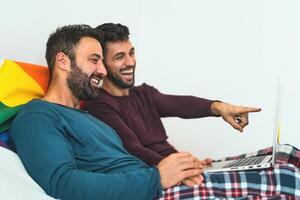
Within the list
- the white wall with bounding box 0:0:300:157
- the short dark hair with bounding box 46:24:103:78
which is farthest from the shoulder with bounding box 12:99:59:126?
the white wall with bounding box 0:0:300:157

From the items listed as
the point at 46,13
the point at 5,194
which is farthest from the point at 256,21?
the point at 5,194

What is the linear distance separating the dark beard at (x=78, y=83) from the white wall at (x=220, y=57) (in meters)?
0.74

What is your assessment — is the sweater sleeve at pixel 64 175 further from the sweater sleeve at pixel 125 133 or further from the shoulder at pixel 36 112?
the sweater sleeve at pixel 125 133

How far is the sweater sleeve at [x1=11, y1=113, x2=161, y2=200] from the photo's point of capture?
89 cm

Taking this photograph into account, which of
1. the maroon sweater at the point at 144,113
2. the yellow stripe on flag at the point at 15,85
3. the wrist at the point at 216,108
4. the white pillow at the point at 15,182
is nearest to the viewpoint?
the white pillow at the point at 15,182

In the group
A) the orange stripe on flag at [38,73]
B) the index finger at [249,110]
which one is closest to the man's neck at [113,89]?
the orange stripe on flag at [38,73]

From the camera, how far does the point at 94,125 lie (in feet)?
3.85

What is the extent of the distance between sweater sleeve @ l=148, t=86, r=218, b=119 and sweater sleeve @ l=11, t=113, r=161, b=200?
612 millimetres

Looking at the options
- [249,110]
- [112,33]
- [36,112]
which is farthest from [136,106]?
[36,112]

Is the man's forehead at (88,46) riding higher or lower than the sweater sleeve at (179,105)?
higher

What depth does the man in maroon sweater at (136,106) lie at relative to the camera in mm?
1377

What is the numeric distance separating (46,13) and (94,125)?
709 millimetres

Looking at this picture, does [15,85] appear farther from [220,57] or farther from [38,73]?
[220,57]

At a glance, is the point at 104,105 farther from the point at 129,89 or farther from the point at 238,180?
the point at 238,180
